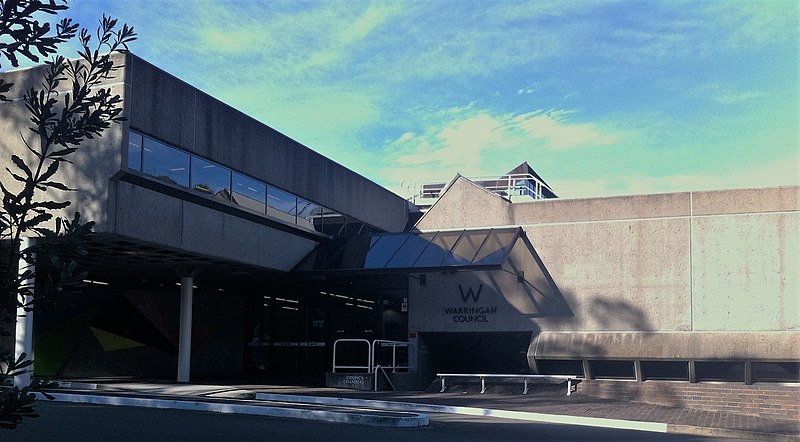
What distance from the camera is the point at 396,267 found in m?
23.2

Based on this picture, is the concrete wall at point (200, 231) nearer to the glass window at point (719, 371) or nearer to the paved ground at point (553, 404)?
the paved ground at point (553, 404)

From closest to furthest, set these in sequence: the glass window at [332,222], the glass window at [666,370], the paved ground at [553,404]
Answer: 1. the paved ground at [553,404]
2. the glass window at [666,370]
3. the glass window at [332,222]

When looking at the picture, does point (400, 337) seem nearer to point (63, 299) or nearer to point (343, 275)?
point (343, 275)

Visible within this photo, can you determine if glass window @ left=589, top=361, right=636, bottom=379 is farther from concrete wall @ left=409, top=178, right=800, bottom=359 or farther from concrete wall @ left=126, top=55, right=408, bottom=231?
concrete wall @ left=126, top=55, right=408, bottom=231

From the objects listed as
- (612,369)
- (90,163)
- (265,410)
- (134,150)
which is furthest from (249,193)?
(612,369)

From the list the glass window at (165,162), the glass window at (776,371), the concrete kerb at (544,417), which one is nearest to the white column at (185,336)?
the glass window at (165,162)

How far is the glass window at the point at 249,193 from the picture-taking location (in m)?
20.9

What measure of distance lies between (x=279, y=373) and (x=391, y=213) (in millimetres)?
6617

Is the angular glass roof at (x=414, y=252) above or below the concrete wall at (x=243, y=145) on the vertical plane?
below

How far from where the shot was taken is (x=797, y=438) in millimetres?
14180

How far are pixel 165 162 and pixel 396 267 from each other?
743 centimetres

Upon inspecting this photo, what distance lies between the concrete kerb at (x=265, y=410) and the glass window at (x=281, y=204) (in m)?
7.96

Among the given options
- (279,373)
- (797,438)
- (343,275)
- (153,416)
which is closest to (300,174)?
(343,275)

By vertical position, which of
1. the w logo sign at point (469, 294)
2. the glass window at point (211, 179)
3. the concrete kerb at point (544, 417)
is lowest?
the concrete kerb at point (544, 417)
